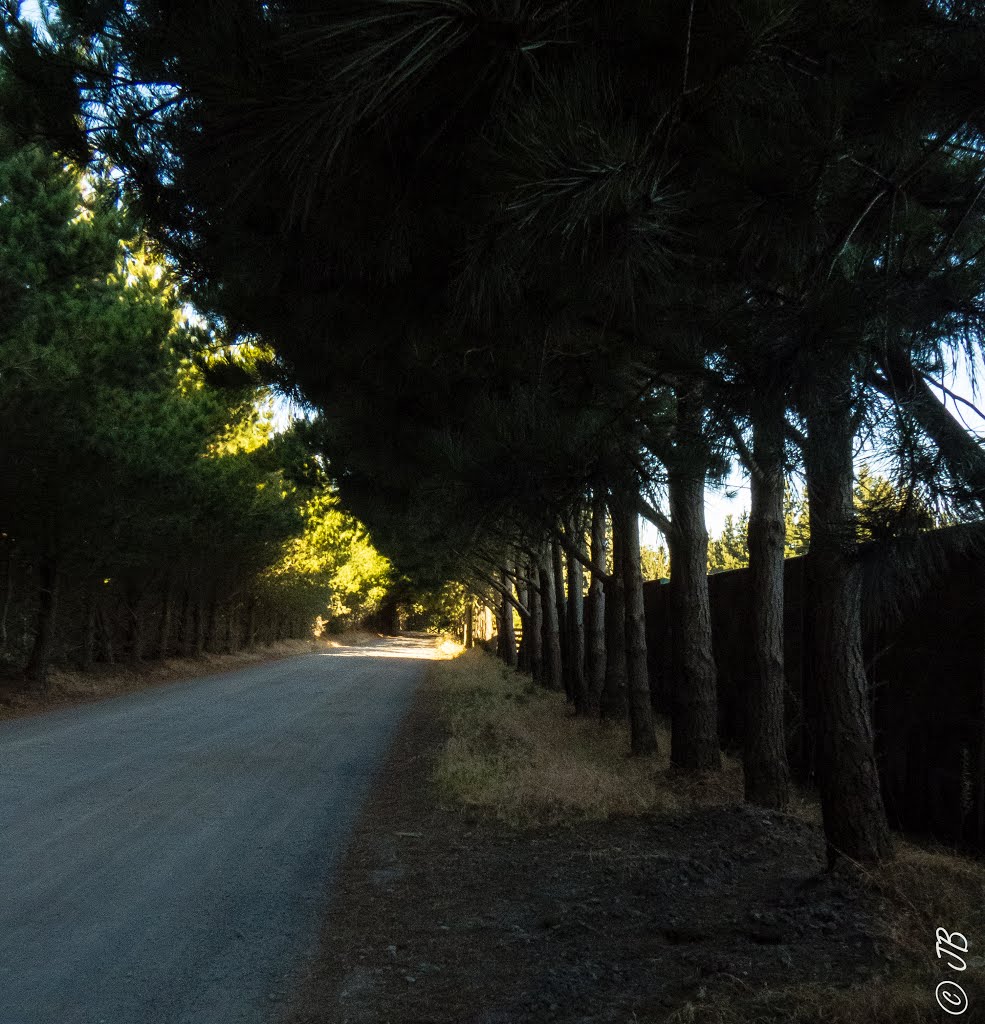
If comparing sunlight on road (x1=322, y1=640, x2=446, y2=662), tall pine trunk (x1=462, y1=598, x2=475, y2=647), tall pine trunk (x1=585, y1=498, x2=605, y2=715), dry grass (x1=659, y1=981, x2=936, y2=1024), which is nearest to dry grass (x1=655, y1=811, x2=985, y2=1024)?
dry grass (x1=659, y1=981, x2=936, y2=1024)

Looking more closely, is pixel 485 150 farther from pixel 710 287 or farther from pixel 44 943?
pixel 44 943

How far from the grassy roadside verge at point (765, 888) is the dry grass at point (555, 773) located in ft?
0.06

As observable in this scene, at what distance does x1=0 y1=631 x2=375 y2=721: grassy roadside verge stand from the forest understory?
13.0m

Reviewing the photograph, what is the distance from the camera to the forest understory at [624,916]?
4.17 meters

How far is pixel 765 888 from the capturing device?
19.1 ft

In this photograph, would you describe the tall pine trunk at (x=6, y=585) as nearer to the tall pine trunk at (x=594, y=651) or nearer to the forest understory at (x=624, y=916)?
the tall pine trunk at (x=594, y=651)

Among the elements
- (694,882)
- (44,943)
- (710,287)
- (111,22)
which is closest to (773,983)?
(694,882)

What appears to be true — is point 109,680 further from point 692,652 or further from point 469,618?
point 469,618

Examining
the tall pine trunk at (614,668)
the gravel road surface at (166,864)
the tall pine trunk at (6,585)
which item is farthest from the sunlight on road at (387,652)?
the gravel road surface at (166,864)

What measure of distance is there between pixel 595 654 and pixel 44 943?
12.2 m

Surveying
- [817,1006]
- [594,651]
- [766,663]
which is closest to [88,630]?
[594,651]

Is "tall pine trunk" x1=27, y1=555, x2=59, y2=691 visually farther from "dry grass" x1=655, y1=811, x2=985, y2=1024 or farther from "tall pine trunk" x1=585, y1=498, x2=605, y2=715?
"dry grass" x1=655, y1=811, x2=985, y2=1024

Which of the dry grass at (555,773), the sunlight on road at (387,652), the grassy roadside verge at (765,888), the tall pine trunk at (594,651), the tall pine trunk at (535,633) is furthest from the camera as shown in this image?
the sunlight on road at (387,652)

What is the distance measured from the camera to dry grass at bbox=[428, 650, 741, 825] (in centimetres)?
859
